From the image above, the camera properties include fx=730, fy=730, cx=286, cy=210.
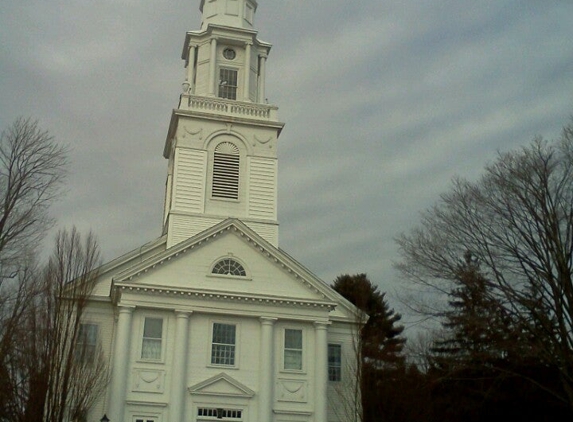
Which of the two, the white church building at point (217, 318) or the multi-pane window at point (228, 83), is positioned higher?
the multi-pane window at point (228, 83)

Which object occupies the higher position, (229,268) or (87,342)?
(229,268)

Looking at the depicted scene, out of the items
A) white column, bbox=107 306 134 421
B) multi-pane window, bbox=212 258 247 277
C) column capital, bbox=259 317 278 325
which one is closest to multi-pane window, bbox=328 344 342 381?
column capital, bbox=259 317 278 325

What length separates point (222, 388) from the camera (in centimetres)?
3044

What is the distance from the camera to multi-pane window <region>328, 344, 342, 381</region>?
110 ft

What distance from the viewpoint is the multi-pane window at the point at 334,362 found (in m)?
33.6

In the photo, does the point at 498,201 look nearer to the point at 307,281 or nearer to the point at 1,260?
the point at 307,281

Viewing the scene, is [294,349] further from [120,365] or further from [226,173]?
[226,173]

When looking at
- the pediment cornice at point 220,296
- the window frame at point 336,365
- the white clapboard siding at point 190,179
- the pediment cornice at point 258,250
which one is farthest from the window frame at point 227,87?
the window frame at point 336,365

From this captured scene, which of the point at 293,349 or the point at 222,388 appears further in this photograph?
the point at 293,349

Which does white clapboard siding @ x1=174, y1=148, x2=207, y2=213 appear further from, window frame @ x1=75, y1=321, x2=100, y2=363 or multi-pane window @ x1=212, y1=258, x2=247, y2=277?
window frame @ x1=75, y1=321, x2=100, y2=363

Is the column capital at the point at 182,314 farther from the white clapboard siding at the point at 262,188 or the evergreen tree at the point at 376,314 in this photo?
the evergreen tree at the point at 376,314

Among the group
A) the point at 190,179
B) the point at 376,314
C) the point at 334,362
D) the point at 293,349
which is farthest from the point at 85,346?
the point at 376,314

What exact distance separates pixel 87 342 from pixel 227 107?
1433 cm

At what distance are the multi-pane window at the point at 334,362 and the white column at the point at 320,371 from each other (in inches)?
85.2
